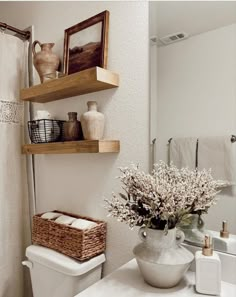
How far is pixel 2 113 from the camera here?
4.73ft

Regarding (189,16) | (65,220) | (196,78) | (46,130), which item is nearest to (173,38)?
(189,16)

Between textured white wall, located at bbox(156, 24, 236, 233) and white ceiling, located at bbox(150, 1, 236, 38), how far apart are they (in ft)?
0.13

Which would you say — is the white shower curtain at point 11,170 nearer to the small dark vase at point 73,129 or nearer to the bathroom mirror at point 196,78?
the small dark vase at point 73,129

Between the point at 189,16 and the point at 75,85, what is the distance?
566 mm

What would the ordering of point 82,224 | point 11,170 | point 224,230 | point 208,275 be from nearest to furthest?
point 208,275
point 224,230
point 82,224
point 11,170

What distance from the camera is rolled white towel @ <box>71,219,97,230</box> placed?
1146 mm

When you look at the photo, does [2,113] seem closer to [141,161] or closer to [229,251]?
[141,161]

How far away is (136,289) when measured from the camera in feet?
2.84

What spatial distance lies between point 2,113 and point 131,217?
40.3 inches

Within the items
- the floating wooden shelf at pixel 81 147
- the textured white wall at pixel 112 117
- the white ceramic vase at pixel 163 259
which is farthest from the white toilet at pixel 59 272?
the floating wooden shelf at pixel 81 147

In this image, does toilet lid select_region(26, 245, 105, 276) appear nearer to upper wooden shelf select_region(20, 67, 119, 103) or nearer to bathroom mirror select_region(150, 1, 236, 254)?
bathroom mirror select_region(150, 1, 236, 254)

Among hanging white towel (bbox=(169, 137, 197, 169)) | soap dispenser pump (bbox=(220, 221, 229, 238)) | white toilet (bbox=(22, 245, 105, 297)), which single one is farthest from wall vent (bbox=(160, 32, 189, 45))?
white toilet (bbox=(22, 245, 105, 297))

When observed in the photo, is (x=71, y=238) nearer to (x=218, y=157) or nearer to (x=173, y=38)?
(x=218, y=157)

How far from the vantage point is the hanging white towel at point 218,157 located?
0.93m
